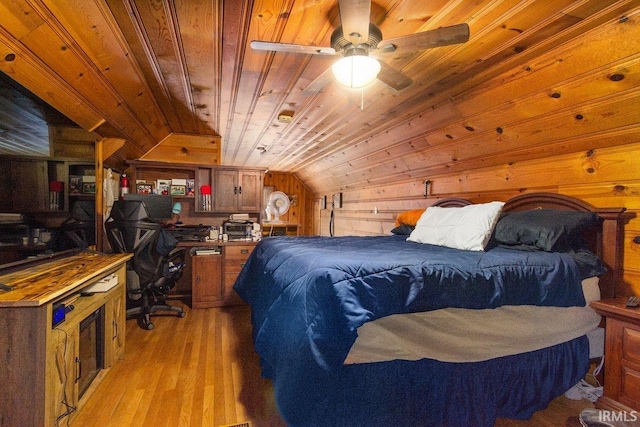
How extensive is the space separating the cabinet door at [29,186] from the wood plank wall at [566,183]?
3.25 metres

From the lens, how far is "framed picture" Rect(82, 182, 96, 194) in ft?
7.25

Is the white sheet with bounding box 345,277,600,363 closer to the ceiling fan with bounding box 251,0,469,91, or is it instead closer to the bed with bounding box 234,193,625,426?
the bed with bounding box 234,193,625,426

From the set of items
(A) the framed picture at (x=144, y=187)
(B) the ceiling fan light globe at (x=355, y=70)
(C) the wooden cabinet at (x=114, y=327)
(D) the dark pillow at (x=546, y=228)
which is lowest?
(C) the wooden cabinet at (x=114, y=327)

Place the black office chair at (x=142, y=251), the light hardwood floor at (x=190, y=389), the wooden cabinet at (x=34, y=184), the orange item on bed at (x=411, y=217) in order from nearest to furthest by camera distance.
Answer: the wooden cabinet at (x=34, y=184), the light hardwood floor at (x=190, y=389), the black office chair at (x=142, y=251), the orange item on bed at (x=411, y=217)

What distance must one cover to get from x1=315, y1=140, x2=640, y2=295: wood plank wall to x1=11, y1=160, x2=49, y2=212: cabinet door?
3252mm

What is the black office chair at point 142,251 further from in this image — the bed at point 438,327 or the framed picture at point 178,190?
the bed at point 438,327

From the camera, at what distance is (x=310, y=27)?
5.41ft

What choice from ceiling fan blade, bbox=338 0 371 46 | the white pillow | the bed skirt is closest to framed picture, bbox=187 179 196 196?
the white pillow

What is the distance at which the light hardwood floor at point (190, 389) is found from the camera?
5.32ft

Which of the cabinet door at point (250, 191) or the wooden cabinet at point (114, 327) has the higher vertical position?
the cabinet door at point (250, 191)

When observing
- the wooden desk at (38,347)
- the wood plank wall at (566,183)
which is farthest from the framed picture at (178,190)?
the wood plank wall at (566,183)

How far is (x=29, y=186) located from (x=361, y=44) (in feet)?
6.26

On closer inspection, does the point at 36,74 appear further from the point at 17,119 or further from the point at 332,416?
the point at 332,416

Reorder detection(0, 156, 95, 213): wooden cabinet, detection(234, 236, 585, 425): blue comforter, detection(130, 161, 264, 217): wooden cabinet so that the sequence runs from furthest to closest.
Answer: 1. detection(130, 161, 264, 217): wooden cabinet
2. detection(0, 156, 95, 213): wooden cabinet
3. detection(234, 236, 585, 425): blue comforter
